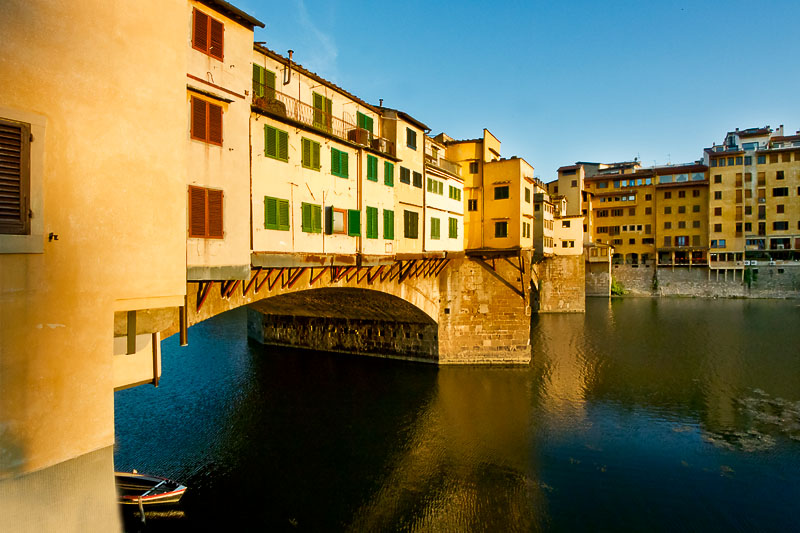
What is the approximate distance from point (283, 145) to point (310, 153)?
153 centimetres

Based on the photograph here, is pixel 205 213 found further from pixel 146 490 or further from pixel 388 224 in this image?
pixel 388 224

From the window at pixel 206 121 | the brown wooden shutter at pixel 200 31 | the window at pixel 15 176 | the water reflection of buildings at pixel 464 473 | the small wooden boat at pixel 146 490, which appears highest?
the brown wooden shutter at pixel 200 31

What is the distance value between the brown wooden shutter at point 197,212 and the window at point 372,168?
34.3 ft

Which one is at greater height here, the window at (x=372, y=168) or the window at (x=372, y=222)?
the window at (x=372, y=168)

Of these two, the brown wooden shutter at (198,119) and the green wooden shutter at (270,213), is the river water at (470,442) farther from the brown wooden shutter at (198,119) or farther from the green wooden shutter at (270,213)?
the brown wooden shutter at (198,119)

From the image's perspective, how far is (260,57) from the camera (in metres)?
16.5

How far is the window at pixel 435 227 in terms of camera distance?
93.4 ft

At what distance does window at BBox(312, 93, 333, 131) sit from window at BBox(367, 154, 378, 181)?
8.08 ft

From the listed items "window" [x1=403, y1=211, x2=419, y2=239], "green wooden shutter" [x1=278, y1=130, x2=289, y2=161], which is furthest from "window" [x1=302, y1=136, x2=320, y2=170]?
"window" [x1=403, y1=211, x2=419, y2=239]

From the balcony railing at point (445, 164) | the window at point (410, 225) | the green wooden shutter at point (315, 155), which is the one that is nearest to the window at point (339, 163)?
the green wooden shutter at point (315, 155)

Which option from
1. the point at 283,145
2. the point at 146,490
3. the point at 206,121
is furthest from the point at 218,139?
the point at 146,490

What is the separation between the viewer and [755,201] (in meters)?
72.6

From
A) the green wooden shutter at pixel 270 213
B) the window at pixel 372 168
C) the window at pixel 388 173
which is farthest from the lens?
the window at pixel 388 173

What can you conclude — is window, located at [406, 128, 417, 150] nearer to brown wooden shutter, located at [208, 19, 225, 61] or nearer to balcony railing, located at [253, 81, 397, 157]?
balcony railing, located at [253, 81, 397, 157]
